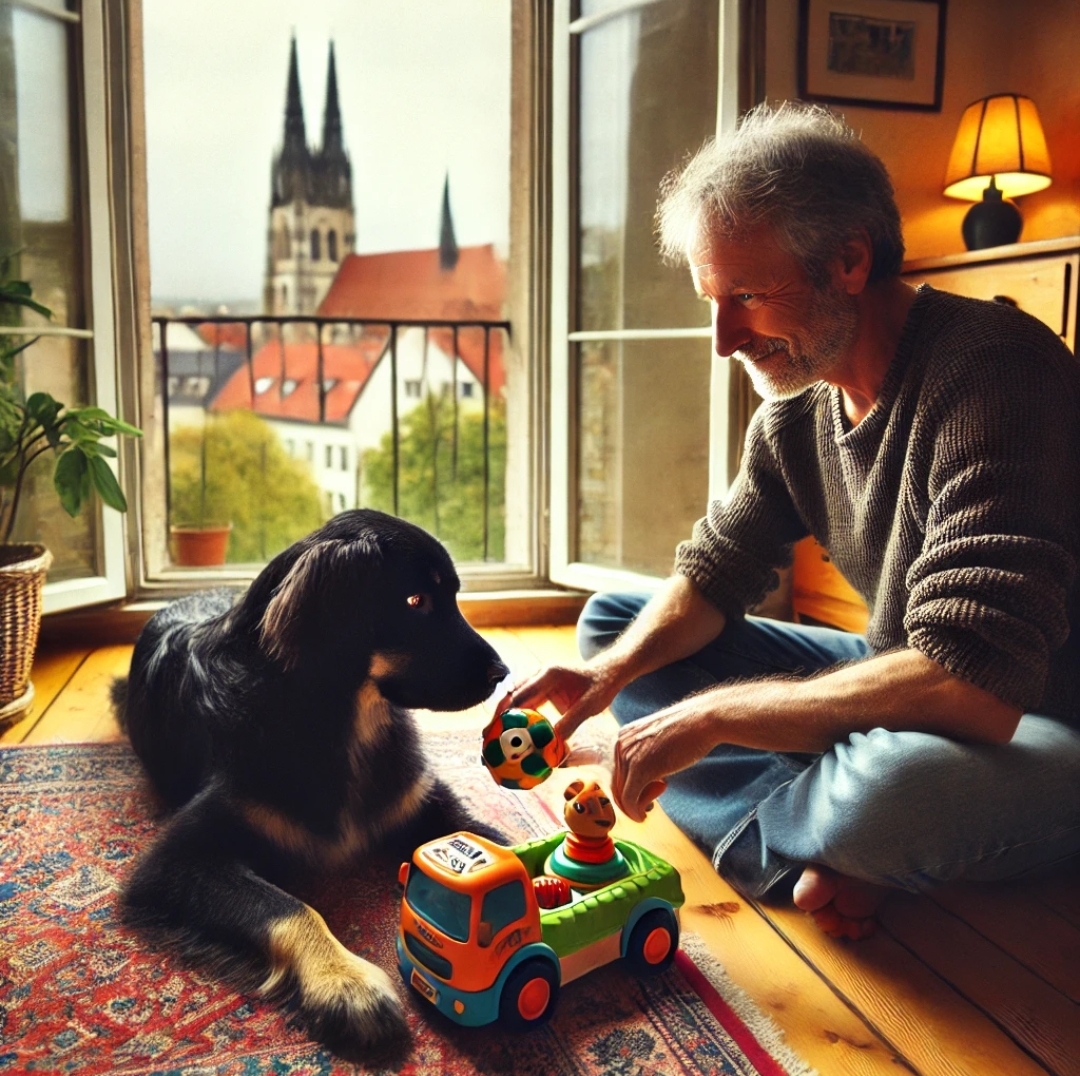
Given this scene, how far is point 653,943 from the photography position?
1.30 meters

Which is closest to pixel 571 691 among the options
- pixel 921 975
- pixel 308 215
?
pixel 921 975

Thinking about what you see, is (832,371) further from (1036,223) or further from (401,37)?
(401,37)

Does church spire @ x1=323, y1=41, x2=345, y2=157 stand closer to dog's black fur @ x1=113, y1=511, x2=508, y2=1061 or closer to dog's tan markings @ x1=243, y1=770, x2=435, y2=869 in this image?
dog's black fur @ x1=113, y1=511, x2=508, y2=1061

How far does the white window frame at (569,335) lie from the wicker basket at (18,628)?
1558 mm

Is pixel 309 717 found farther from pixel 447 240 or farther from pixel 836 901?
pixel 447 240

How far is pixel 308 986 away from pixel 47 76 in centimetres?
258

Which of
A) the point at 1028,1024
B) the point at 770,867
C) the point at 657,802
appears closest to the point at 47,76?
the point at 657,802

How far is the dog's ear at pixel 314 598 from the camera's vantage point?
1465 millimetres

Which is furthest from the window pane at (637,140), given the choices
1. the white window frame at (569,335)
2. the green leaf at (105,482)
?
the green leaf at (105,482)

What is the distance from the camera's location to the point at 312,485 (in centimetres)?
456

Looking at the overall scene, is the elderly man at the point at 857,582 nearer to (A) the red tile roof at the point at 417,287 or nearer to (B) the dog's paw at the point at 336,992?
(B) the dog's paw at the point at 336,992

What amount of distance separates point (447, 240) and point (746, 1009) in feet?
13.9

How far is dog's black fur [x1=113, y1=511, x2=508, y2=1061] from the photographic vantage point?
1431 millimetres

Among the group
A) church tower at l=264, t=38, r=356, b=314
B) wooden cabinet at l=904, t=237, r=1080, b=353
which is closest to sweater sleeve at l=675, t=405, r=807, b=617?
wooden cabinet at l=904, t=237, r=1080, b=353
